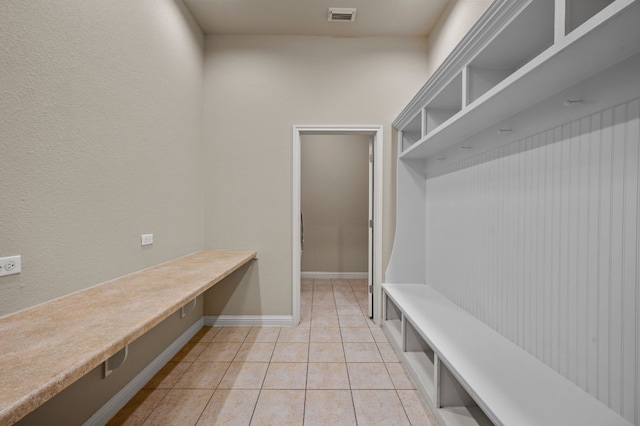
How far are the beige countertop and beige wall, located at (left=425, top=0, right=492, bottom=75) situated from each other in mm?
2734

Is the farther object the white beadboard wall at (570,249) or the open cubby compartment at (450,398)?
the open cubby compartment at (450,398)

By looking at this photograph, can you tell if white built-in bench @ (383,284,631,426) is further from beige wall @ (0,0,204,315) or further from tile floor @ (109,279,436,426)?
beige wall @ (0,0,204,315)

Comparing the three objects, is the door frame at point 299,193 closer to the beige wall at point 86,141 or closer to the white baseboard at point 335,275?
the beige wall at point 86,141

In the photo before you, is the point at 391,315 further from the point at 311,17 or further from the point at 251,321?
the point at 311,17

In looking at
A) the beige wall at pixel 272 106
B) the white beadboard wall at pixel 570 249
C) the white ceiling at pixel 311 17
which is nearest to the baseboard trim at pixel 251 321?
the beige wall at pixel 272 106

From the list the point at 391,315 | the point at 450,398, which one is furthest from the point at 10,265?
the point at 391,315

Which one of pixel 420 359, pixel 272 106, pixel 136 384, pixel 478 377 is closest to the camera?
pixel 478 377

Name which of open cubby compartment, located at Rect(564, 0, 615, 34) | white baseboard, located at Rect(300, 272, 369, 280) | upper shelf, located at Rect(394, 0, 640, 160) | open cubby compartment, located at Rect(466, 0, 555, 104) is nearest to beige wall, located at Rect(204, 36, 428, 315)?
upper shelf, located at Rect(394, 0, 640, 160)

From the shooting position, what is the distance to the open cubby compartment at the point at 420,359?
6.73 ft

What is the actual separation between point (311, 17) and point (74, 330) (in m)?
3.14

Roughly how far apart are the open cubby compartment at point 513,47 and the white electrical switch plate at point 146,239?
7.52ft

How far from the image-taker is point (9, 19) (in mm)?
1285

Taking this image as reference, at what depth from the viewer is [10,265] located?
1296 mm

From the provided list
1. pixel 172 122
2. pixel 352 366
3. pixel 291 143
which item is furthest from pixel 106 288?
pixel 291 143
